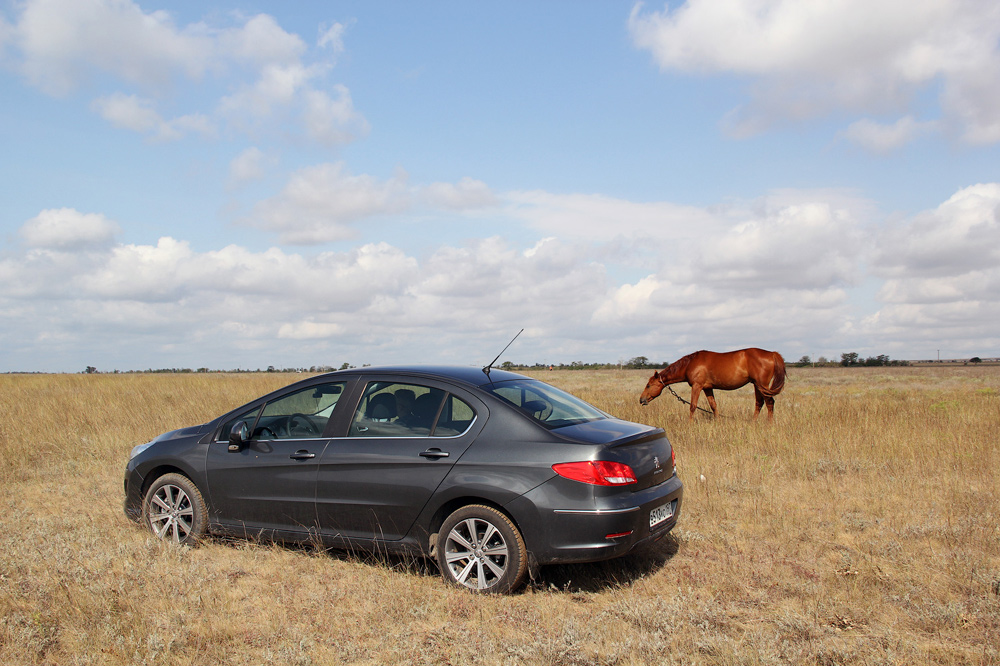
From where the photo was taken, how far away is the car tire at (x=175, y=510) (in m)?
6.21

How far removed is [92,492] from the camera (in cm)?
882

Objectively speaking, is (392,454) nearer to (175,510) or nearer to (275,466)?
(275,466)

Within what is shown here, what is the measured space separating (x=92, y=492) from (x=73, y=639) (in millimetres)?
5293

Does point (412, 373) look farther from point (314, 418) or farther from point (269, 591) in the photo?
point (269, 591)

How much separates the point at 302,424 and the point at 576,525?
8.77ft

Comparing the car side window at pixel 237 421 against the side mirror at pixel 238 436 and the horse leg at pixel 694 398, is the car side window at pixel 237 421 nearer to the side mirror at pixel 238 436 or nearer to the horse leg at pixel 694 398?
the side mirror at pixel 238 436

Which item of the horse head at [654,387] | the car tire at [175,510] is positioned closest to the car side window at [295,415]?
the car tire at [175,510]

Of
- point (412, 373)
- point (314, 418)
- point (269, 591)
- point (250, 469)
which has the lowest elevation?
point (269, 591)

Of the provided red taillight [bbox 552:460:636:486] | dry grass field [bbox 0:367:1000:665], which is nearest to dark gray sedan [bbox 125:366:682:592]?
red taillight [bbox 552:460:636:486]

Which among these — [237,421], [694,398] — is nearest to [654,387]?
[694,398]

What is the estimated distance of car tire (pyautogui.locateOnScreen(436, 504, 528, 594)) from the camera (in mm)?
4824

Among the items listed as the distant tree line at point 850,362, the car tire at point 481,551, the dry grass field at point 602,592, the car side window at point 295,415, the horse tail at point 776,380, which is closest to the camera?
the dry grass field at point 602,592

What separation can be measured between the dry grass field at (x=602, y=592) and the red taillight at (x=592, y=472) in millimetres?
870

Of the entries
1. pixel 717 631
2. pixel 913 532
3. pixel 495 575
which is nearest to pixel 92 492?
pixel 495 575
